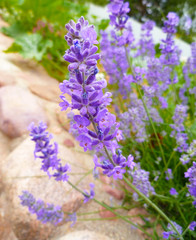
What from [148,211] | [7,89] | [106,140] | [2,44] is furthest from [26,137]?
[2,44]

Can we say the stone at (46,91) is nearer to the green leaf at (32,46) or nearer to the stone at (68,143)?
the green leaf at (32,46)

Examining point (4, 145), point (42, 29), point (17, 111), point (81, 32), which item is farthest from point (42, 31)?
point (81, 32)

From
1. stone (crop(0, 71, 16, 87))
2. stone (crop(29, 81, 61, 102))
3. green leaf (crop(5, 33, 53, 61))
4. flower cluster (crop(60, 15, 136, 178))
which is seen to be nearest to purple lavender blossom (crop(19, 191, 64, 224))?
flower cluster (crop(60, 15, 136, 178))

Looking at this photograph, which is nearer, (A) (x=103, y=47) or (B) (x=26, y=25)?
(A) (x=103, y=47)

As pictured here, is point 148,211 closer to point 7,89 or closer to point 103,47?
point 103,47

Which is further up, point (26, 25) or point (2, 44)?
point (26, 25)

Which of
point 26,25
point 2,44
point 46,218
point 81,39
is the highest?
point 81,39

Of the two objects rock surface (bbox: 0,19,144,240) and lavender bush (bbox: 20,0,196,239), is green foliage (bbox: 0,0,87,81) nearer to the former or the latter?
rock surface (bbox: 0,19,144,240)

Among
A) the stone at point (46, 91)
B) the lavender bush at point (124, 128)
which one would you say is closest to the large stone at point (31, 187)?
the lavender bush at point (124, 128)
